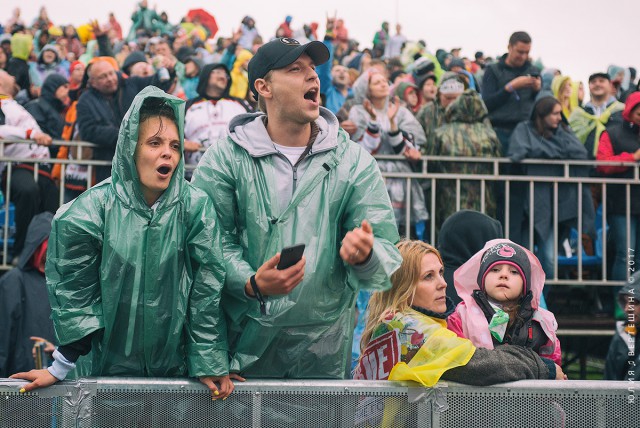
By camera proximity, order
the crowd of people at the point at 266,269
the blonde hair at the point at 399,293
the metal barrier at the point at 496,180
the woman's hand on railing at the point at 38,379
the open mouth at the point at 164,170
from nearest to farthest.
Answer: the woman's hand on railing at the point at 38,379
the crowd of people at the point at 266,269
the open mouth at the point at 164,170
the blonde hair at the point at 399,293
the metal barrier at the point at 496,180

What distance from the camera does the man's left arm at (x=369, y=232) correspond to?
3477 millimetres

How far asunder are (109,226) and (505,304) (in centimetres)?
197

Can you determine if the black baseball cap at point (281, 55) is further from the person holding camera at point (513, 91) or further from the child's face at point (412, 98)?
the child's face at point (412, 98)

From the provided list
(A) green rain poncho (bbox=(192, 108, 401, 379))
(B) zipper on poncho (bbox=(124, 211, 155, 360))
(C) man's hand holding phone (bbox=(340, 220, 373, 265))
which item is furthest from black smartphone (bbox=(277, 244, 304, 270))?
(B) zipper on poncho (bbox=(124, 211, 155, 360))

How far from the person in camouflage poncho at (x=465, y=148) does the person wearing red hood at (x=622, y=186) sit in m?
1.07

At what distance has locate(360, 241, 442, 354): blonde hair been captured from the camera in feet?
14.5

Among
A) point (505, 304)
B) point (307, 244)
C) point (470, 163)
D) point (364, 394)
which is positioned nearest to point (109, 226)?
point (307, 244)

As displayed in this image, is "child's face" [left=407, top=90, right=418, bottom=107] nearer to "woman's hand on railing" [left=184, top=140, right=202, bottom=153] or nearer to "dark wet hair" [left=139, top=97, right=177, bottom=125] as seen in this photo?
"woman's hand on railing" [left=184, top=140, right=202, bottom=153]

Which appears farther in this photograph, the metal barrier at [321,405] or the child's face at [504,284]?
the child's face at [504,284]

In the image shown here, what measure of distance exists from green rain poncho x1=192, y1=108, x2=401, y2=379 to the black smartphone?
0.33m

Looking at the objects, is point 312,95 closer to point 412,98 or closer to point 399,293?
point 399,293

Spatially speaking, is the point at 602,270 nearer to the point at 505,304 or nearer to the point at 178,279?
the point at 505,304

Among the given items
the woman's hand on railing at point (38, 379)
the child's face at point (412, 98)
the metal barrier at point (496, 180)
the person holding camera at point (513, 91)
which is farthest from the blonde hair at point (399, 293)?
the child's face at point (412, 98)

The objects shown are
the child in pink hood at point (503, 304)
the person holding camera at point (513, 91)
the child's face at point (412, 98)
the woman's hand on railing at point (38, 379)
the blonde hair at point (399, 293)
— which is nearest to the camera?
the woman's hand on railing at point (38, 379)
